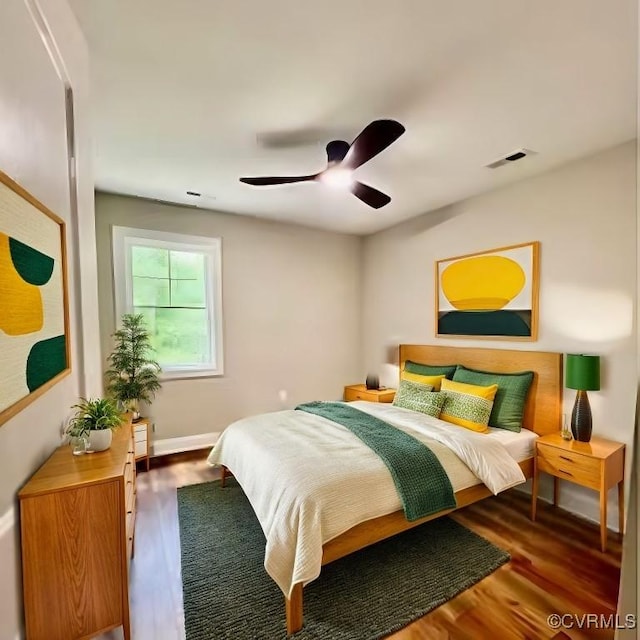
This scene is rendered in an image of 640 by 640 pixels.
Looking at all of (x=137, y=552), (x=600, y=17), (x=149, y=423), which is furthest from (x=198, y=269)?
(x=600, y=17)

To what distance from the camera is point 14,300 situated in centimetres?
107

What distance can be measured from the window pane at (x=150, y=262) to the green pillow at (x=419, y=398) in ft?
9.12

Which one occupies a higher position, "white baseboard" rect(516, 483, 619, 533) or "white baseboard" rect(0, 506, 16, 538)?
"white baseboard" rect(0, 506, 16, 538)

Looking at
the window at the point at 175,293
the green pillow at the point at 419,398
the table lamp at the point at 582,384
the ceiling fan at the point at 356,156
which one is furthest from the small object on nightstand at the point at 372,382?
the ceiling fan at the point at 356,156

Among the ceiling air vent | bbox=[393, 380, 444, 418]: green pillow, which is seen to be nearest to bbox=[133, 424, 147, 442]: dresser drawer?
bbox=[393, 380, 444, 418]: green pillow

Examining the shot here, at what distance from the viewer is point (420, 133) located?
2.27 meters

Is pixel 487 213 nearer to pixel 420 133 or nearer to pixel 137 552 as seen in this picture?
pixel 420 133

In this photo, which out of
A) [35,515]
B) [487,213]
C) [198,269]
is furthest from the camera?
[198,269]

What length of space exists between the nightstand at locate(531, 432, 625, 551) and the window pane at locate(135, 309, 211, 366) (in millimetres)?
3270

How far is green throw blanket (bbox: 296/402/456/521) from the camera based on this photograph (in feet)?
6.59

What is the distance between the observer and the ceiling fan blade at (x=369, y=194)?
2381 mm

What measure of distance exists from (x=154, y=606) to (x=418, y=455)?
5.46 feet

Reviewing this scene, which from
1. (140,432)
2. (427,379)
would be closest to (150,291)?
(140,432)

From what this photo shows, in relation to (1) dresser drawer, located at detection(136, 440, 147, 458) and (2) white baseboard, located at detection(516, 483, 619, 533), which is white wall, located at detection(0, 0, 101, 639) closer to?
(1) dresser drawer, located at detection(136, 440, 147, 458)
